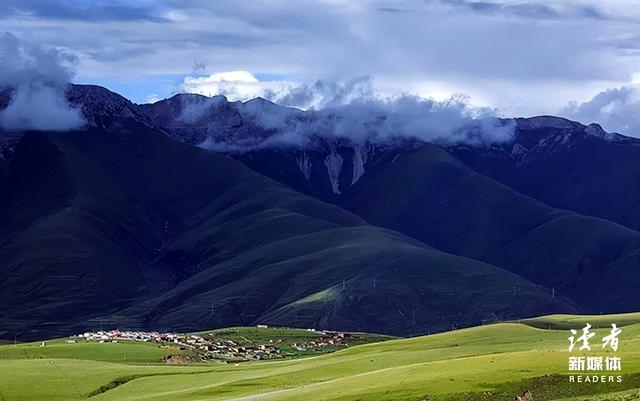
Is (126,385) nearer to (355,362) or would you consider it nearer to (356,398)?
(355,362)

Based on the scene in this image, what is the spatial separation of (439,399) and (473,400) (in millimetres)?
3338

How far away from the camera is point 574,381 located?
385ft

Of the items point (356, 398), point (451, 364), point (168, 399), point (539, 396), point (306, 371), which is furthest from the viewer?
point (306, 371)

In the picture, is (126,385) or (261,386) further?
(126,385)

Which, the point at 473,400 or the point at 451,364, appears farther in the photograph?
the point at 451,364

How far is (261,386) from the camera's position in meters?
166

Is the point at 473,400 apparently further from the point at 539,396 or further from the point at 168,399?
the point at 168,399

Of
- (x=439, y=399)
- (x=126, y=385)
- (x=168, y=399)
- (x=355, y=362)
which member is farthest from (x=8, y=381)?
(x=439, y=399)

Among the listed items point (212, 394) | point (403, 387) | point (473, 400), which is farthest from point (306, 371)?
point (473, 400)

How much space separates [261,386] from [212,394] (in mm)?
7898

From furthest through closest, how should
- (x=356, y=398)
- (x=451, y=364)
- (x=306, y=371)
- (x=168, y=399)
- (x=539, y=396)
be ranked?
1. (x=306, y=371)
2. (x=168, y=399)
3. (x=451, y=364)
4. (x=356, y=398)
5. (x=539, y=396)

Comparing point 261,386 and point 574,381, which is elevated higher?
point 574,381

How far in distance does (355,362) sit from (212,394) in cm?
3749

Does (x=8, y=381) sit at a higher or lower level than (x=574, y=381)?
lower
